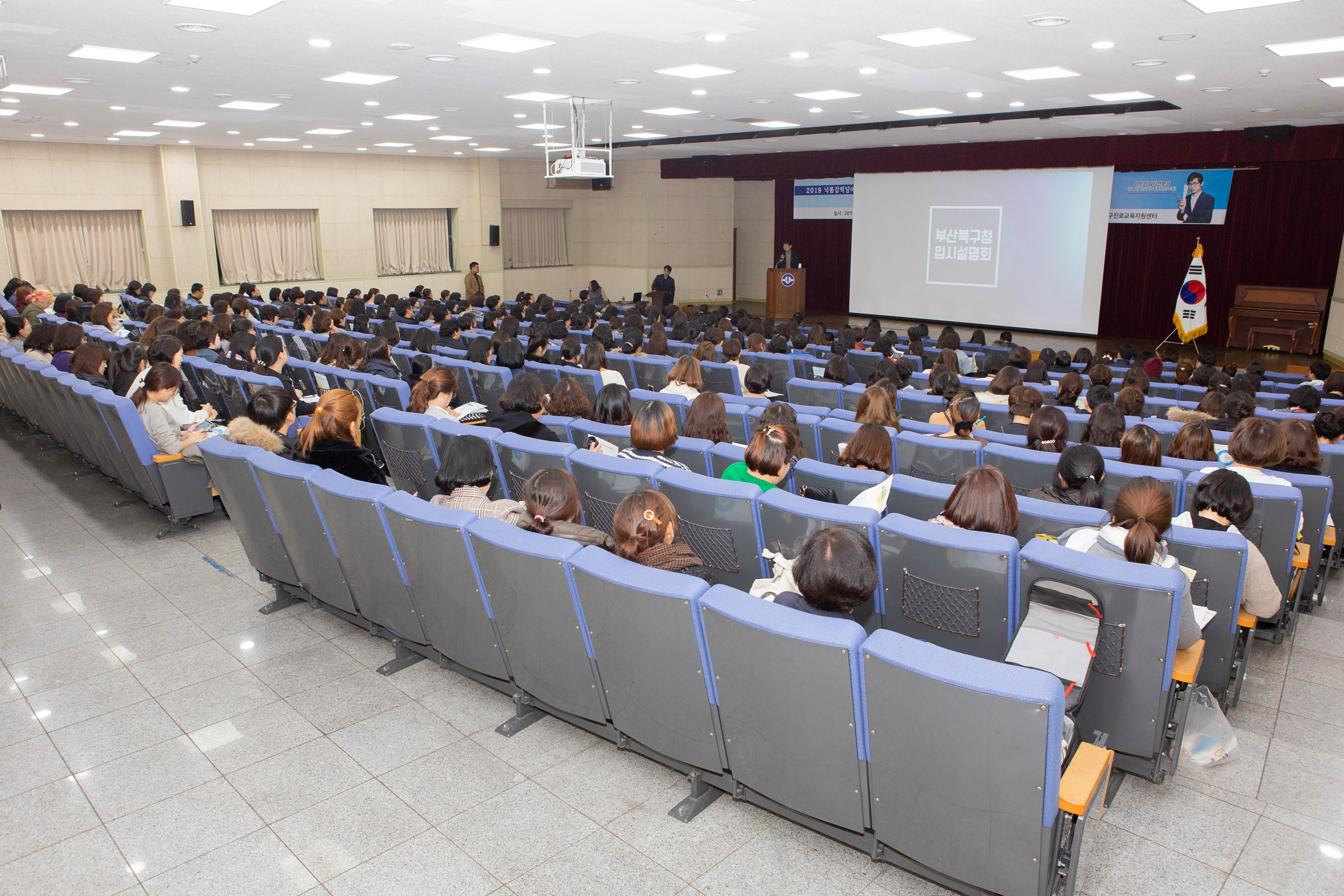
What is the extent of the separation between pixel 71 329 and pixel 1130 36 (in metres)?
9.48

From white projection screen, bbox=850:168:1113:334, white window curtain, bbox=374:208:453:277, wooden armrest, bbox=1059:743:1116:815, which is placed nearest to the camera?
wooden armrest, bbox=1059:743:1116:815

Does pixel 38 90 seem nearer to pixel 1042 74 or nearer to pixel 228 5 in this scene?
pixel 228 5

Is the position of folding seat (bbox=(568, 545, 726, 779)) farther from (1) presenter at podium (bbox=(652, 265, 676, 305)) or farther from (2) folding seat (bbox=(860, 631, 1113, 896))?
(1) presenter at podium (bbox=(652, 265, 676, 305))

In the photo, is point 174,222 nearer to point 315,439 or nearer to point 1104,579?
point 315,439

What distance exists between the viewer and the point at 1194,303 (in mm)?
14523

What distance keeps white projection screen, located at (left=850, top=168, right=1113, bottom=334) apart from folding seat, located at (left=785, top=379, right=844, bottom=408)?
32.2 feet

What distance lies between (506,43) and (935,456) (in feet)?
15.2

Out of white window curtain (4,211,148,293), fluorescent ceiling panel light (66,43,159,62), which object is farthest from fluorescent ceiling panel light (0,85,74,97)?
white window curtain (4,211,148,293)

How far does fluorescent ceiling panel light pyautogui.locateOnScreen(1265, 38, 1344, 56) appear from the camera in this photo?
6059 millimetres

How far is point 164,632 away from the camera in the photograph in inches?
170

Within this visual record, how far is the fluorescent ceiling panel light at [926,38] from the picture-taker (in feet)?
19.7

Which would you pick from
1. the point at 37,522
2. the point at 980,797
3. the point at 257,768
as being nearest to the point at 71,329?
the point at 37,522

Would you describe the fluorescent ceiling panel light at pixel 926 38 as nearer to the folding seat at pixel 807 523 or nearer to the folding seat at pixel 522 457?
Answer: the folding seat at pixel 522 457

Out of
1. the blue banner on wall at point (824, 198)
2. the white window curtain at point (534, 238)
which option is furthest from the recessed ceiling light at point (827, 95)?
the white window curtain at point (534, 238)
